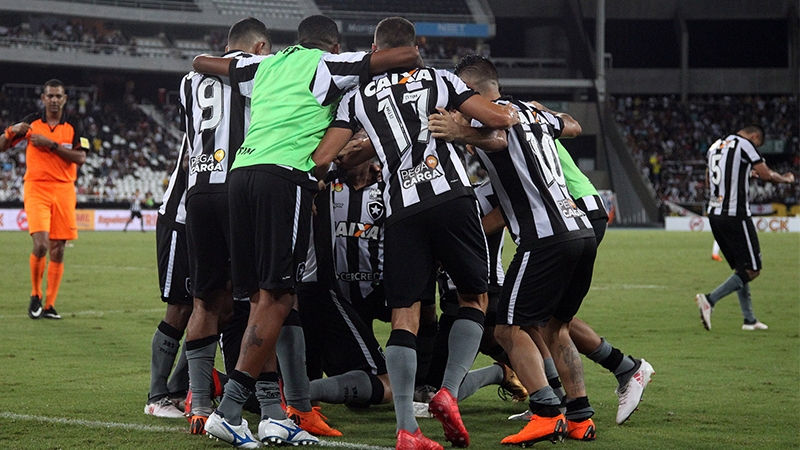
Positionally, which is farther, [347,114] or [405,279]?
[347,114]

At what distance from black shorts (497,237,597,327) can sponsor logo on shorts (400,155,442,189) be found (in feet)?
2.23

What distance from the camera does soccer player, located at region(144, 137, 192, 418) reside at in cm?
482

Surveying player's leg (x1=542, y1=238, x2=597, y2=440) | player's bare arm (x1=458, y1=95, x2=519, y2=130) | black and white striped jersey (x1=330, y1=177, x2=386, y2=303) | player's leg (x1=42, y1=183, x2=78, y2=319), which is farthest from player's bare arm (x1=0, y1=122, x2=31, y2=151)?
player's leg (x1=542, y1=238, x2=597, y2=440)

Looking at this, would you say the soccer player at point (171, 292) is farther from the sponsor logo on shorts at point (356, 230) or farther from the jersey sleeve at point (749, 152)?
the jersey sleeve at point (749, 152)

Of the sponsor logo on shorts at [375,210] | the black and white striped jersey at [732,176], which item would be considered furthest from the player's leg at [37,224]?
the black and white striped jersey at [732,176]

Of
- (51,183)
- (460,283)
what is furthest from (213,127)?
(51,183)

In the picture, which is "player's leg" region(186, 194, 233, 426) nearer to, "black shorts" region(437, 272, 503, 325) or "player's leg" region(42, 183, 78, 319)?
"black shorts" region(437, 272, 503, 325)

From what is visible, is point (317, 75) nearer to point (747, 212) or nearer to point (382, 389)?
point (382, 389)

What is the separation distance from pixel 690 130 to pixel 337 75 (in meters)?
46.4

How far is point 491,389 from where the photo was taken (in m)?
6.01

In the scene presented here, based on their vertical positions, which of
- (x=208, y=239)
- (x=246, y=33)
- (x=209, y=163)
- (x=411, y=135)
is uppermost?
(x=246, y=33)

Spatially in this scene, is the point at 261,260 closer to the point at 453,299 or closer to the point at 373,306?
the point at 373,306

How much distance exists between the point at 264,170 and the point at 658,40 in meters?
49.9

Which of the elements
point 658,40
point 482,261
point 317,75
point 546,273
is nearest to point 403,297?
point 482,261
